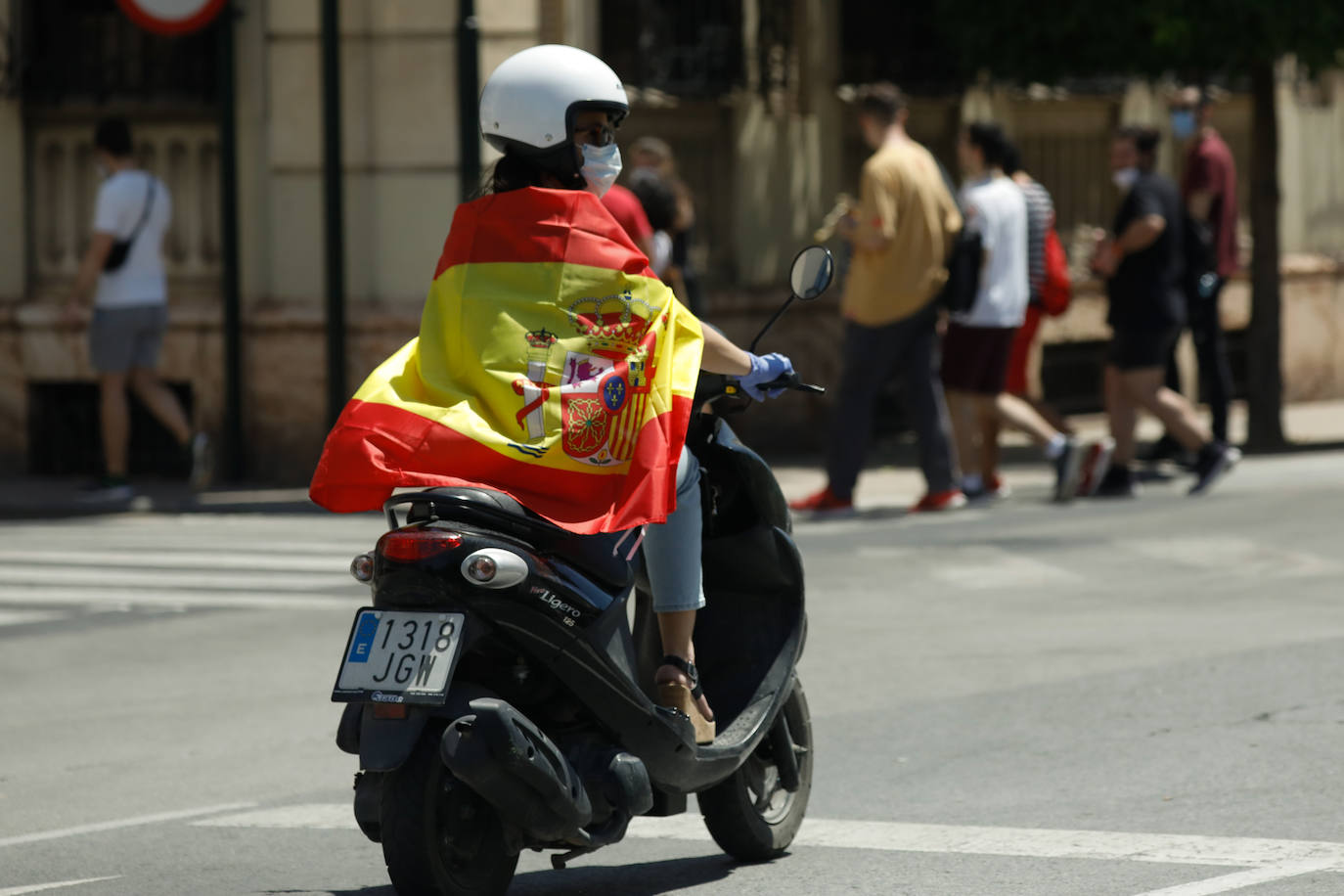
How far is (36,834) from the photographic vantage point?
6.21 m

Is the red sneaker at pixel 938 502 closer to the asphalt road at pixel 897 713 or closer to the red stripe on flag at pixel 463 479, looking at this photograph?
the asphalt road at pixel 897 713

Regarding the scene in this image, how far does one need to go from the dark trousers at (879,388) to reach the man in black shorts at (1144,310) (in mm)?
1134

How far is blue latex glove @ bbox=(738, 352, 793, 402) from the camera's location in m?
5.53

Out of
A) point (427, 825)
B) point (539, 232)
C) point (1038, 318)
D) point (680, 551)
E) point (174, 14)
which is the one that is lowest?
point (427, 825)

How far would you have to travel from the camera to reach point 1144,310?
13.2m

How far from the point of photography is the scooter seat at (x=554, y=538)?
4.89 meters

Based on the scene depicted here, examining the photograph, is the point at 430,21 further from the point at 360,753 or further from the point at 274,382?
the point at 360,753

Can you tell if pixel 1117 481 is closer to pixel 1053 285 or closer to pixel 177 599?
pixel 1053 285

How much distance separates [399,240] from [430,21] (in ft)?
4.19

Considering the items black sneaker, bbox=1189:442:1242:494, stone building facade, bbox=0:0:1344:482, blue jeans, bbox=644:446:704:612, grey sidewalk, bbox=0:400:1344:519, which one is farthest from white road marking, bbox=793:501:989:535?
blue jeans, bbox=644:446:704:612

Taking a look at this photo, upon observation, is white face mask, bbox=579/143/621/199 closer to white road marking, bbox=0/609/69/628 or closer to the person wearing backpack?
white road marking, bbox=0/609/69/628

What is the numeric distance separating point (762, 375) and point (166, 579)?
6.04 metres

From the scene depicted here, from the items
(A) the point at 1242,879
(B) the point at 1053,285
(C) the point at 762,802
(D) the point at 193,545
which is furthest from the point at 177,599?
(A) the point at 1242,879

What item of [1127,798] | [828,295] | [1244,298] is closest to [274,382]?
[828,295]
